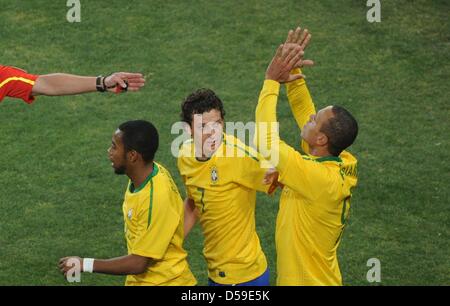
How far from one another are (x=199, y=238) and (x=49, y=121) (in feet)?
10.7

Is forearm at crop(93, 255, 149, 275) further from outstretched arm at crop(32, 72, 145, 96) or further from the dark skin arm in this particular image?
outstretched arm at crop(32, 72, 145, 96)

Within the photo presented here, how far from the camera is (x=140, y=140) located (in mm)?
7434

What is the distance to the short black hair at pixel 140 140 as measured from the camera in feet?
24.4

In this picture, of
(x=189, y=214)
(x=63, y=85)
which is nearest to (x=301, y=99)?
(x=189, y=214)

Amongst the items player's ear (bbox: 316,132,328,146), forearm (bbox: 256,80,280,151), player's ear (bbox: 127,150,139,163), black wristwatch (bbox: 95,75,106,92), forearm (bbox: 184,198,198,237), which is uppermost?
black wristwatch (bbox: 95,75,106,92)

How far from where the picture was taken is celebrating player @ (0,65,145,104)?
777 cm

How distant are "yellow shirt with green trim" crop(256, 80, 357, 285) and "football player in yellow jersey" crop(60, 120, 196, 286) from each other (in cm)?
82

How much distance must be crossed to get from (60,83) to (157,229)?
1646 mm

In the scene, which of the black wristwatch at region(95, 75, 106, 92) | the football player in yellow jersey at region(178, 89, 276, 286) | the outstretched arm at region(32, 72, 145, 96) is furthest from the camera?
the black wristwatch at region(95, 75, 106, 92)

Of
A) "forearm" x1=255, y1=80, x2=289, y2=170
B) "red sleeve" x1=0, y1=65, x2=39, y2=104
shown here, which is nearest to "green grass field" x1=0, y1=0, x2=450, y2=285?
"red sleeve" x1=0, y1=65, x2=39, y2=104

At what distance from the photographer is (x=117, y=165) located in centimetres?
751

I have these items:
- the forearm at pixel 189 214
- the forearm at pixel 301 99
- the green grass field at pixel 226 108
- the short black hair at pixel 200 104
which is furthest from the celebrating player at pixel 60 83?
the green grass field at pixel 226 108

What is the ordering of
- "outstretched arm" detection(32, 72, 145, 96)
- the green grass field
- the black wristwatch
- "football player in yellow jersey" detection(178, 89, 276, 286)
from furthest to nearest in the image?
the green grass field
the black wristwatch
"outstretched arm" detection(32, 72, 145, 96)
"football player in yellow jersey" detection(178, 89, 276, 286)

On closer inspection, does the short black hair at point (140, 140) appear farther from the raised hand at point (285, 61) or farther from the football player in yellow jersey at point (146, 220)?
the raised hand at point (285, 61)
